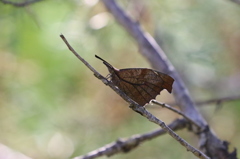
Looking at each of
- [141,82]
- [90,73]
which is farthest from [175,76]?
[90,73]

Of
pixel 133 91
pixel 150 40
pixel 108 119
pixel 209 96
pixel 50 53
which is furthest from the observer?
pixel 209 96

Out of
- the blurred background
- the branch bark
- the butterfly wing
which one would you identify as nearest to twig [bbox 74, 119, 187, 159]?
the branch bark

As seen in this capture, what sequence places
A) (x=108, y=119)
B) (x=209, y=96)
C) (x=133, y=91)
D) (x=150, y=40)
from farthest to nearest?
(x=209, y=96), (x=108, y=119), (x=150, y=40), (x=133, y=91)

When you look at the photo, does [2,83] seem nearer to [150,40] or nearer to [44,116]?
[44,116]

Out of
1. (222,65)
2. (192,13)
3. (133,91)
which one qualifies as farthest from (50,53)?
(133,91)

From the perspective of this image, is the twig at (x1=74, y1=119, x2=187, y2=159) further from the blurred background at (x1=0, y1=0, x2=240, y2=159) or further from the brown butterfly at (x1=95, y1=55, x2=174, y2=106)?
the blurred background at (x1=0, y1=0, x2=240, y2=159)

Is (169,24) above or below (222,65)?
above

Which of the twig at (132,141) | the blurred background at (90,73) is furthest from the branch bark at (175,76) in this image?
the blurred background at (90,73)
